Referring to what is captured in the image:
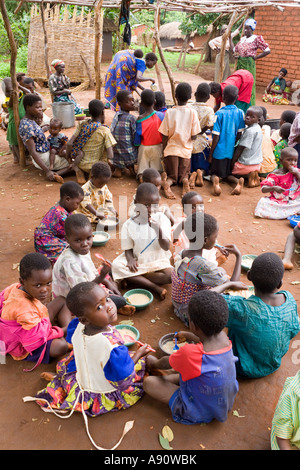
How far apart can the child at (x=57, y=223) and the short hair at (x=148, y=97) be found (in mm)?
2310

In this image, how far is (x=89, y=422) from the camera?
87.0 inches

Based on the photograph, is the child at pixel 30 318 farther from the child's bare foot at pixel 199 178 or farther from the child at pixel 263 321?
the child's bare foot at pixel 199 178

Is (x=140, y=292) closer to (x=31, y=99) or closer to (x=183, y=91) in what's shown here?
(x=183, y=91)

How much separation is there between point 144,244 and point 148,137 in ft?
8.73

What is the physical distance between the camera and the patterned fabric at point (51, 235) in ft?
11.7

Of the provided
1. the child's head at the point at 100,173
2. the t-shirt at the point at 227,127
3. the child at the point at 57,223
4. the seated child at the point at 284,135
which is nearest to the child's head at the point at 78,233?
the child at the point at 57,223

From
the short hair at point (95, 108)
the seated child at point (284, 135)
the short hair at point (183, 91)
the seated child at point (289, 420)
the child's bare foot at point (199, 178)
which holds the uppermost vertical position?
the short hair at point (183, 91)

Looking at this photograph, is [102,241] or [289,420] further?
[102,241]

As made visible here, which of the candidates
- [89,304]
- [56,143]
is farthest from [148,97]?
[89,304]

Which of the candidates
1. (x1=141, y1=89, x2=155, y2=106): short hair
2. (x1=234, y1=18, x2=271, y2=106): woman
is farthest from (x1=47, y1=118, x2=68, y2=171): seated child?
(x1=234, y1=18, x2=271, y2=106): woman

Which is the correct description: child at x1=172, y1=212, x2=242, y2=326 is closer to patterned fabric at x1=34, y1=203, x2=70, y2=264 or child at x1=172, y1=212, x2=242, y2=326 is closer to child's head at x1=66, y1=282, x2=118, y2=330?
child's head at x1=66, y1=282, x2=118, y2=330

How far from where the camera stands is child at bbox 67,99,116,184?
525 cm

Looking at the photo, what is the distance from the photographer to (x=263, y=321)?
7.73 ft

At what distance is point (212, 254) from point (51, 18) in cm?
987
